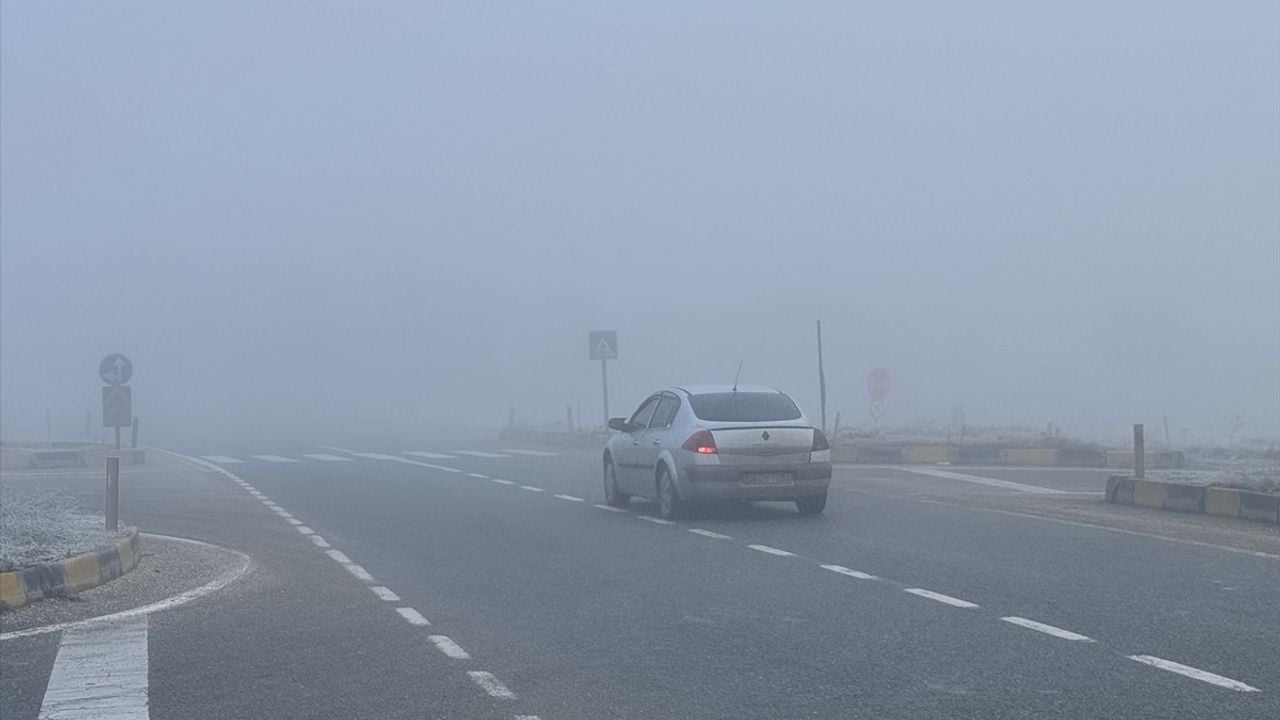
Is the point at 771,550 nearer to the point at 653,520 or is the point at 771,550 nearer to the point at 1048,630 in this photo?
the point at 653,520

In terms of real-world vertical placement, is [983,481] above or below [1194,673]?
above

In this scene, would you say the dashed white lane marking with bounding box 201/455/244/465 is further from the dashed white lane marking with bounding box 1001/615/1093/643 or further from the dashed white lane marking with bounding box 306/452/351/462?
the dashed white lane marking with bounding box 1001/615/1093/643

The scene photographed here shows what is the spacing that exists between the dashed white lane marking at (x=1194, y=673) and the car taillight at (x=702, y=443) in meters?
8.75

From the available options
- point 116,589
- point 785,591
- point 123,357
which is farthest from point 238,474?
point 785,591

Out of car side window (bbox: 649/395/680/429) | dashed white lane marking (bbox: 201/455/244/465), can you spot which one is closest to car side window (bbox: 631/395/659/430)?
car side window (bbox: 649/395/680/429)

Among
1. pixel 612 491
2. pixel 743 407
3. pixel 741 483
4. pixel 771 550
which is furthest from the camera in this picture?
pixel 612 491

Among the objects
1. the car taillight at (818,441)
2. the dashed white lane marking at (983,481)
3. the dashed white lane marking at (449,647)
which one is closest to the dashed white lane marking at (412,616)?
the dashed white lane marking at (449,647)

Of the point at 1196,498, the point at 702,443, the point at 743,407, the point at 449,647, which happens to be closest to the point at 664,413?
the point at 743,407

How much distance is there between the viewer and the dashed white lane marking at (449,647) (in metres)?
8.33

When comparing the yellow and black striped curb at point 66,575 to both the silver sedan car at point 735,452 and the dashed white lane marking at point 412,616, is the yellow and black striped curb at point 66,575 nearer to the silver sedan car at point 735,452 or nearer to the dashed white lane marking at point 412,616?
the dashed white lane marking at point 412,616

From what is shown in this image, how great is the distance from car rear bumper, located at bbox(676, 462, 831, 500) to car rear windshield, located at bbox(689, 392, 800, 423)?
Answer: 2.38ft

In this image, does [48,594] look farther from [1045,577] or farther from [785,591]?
[1045,577]

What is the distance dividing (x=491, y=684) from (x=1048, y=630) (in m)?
3.49

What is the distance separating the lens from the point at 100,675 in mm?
8000
